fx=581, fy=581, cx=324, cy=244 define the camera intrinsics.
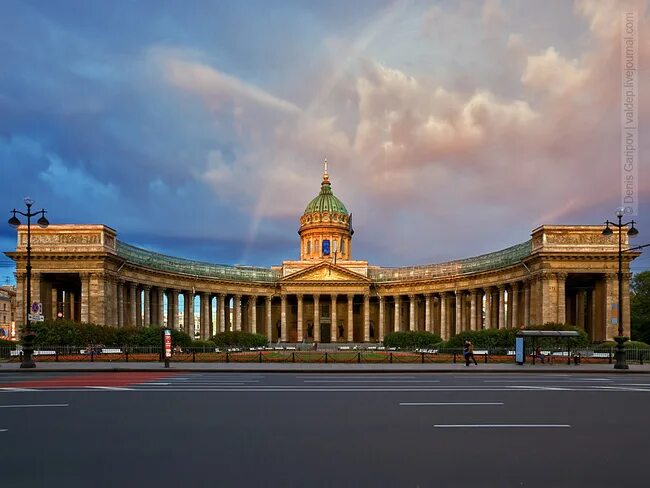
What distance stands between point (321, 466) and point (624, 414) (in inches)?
416

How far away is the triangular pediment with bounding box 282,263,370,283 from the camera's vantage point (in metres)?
105

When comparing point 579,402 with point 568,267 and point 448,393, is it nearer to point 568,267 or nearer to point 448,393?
point 448,393

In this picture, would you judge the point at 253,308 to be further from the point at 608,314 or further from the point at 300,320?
the point at 608,314

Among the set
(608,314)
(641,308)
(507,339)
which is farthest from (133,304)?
(641,308)

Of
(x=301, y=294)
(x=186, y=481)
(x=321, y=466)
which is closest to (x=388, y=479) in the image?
(x=321, y=466)

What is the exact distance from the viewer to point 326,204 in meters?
123

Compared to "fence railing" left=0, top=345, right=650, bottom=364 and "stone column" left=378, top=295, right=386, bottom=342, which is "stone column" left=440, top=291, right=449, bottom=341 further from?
"fence railing" left=0, top=345, right=650, bottom=364

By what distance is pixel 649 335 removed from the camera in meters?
77.8

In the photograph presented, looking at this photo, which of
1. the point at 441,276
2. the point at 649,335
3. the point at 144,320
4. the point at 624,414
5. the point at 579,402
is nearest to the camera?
the point at 624,414

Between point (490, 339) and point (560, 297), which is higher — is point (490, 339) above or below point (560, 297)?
below

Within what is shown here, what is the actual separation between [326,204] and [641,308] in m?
62.3

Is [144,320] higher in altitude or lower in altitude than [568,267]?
lower

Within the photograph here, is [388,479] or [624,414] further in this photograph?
[624,414]

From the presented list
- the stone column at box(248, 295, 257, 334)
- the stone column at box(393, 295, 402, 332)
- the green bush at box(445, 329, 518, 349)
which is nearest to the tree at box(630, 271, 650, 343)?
the green bush at box(445, 329, 518, 349)
